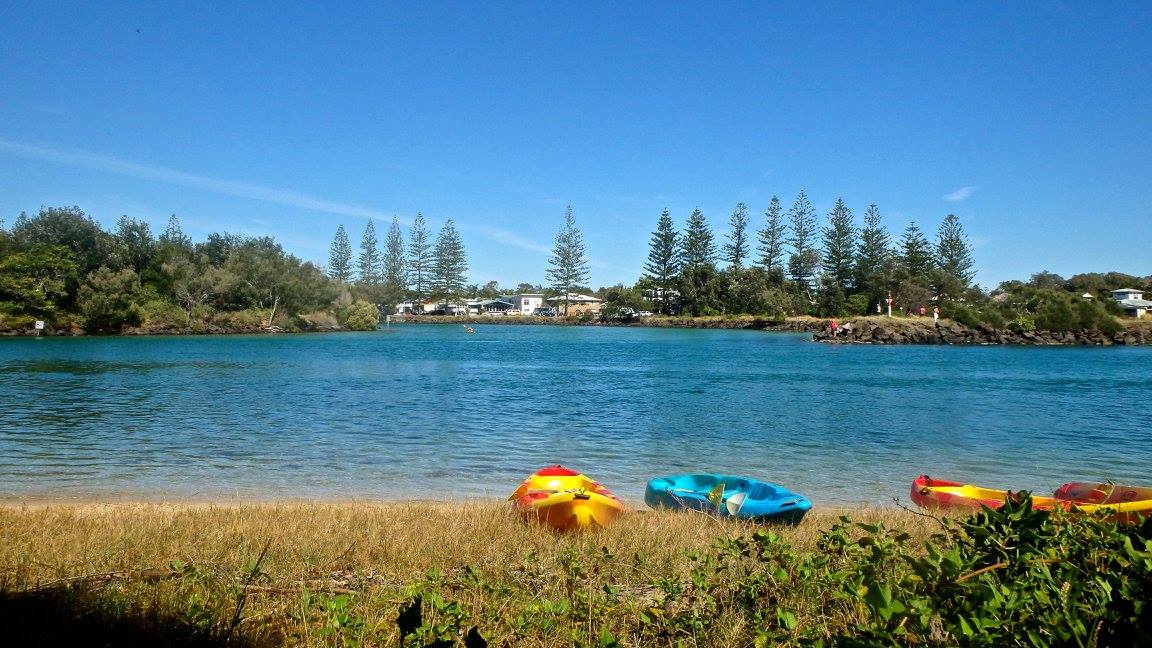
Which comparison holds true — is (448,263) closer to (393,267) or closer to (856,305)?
(393,267)

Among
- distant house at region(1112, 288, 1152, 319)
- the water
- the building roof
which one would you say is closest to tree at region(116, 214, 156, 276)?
the water

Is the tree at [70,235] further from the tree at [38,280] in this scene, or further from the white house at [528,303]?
the white house at [528,303]

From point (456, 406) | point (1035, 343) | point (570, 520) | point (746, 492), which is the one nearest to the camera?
point (570, 520)

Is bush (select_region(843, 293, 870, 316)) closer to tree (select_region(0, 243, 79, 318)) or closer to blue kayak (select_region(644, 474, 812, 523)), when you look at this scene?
tree (select_region(0, 243, 79, 318))

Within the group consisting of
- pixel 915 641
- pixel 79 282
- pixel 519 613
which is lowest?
pixel 519 613

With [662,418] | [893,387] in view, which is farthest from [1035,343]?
[662,418]

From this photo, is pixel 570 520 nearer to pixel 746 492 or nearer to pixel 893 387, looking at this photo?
pixel 746 492

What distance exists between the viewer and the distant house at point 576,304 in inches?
5128

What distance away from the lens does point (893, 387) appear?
30.7 meters

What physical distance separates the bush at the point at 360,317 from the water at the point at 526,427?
49.2 metres

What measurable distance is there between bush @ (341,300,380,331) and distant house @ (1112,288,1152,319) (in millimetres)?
84684

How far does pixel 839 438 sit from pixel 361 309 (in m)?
79.1

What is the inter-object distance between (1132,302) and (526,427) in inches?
3700

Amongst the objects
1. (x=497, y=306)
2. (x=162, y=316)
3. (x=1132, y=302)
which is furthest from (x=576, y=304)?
(x=1132, y=302)
